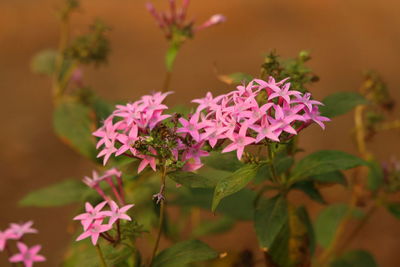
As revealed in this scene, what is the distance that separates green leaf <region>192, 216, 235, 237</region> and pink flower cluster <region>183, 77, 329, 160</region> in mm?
1228

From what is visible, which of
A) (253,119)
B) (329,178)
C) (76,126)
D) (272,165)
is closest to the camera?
(253,119)

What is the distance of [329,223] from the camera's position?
81.0 inches

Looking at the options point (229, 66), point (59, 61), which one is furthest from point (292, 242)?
point (229, 66)

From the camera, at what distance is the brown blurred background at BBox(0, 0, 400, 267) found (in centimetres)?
286

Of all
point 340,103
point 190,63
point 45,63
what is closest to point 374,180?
point 340,103

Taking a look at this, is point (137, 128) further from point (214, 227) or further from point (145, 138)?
point (214, 227)

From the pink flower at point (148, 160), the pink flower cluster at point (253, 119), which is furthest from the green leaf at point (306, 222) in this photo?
the pink flower at point (148, 160)

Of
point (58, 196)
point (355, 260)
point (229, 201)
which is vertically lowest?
point (355, 260)

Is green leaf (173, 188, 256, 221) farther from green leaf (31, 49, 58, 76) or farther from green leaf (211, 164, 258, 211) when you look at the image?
green leaf (31, 49, 58, 76)

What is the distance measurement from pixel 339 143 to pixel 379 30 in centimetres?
113

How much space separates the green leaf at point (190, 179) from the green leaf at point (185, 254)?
18 centimetres

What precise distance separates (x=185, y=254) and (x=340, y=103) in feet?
1.93

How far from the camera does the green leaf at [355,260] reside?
194 centimetres

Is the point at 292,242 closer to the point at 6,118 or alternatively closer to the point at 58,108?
the point at 58,108
